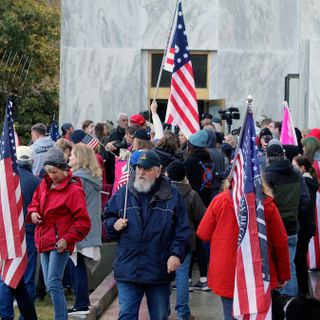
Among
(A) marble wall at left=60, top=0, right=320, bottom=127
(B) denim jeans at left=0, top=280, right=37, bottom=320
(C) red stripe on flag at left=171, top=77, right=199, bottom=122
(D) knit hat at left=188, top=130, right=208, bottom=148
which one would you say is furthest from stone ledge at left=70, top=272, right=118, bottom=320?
(A) marble wall at left=60, top=0, right=320, bottom=127

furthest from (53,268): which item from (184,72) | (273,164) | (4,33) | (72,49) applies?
(4,33)

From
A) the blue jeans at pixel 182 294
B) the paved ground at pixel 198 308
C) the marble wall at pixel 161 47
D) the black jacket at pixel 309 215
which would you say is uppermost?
the marble wall at pixel 161 47

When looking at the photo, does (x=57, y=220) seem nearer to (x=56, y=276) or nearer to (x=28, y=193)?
(x=56, y=276)

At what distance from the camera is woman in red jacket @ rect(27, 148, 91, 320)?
988 centimetres

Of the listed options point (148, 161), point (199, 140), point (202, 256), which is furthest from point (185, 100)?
point (148, 161)

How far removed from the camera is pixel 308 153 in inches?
515

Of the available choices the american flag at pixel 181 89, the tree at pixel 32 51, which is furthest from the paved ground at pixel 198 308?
the tree at pixel 32 51

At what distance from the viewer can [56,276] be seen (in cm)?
993

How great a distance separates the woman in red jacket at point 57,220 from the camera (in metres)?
9.88

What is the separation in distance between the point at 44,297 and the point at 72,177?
288 cm

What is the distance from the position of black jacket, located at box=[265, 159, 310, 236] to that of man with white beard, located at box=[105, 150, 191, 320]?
2.24 metres

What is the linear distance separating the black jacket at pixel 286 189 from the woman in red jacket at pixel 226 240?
1920 millimetres

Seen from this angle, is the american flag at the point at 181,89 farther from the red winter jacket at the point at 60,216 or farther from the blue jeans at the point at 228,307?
the blue jeans at the point at 228,307

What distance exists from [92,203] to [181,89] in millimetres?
4176
